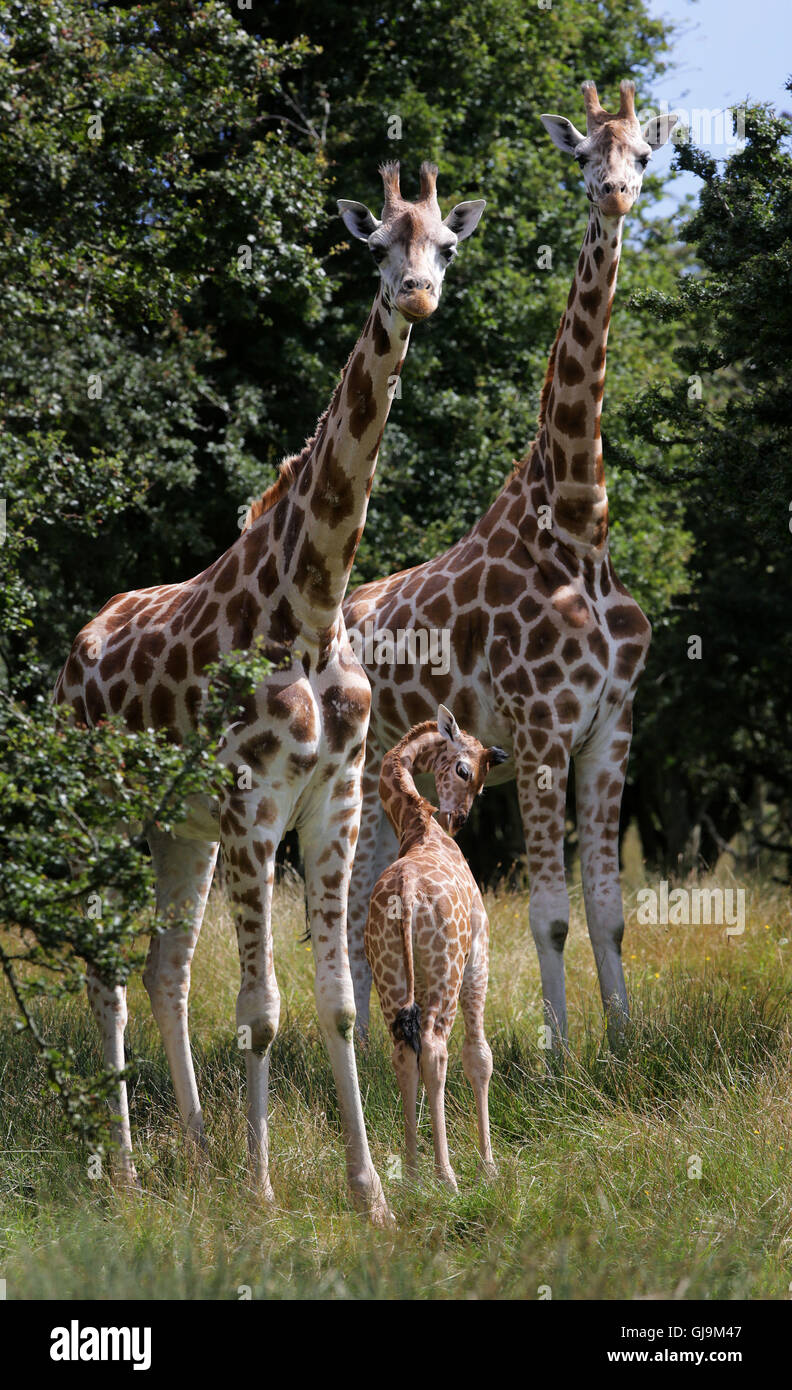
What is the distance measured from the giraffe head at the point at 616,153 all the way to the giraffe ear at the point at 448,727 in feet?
9.10

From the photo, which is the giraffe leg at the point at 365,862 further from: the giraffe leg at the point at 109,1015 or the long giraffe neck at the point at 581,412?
the giraffe leg at the point at 109,1015

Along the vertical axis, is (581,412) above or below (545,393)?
below

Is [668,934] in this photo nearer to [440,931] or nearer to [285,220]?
[440,931]

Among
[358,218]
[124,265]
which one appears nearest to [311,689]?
[358,218]

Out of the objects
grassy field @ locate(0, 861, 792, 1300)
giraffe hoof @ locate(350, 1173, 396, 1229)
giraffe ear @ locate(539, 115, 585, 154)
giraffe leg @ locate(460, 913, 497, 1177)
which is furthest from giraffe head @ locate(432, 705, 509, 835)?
giraffe ear @ locate(539, 115, 585, 154)

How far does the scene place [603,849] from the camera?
7.80 m

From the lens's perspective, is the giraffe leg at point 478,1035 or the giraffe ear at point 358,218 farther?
the giraffe leg at point 478,1035

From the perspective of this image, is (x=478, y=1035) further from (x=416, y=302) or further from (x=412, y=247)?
(x=412, y=247)

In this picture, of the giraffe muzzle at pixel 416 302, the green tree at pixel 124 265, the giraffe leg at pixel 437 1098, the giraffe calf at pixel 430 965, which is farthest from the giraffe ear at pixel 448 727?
the green tree at pixel 124 265

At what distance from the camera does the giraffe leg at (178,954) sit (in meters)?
6.52

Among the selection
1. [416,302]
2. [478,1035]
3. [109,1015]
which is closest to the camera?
[416,302]

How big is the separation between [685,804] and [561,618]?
1465 cm

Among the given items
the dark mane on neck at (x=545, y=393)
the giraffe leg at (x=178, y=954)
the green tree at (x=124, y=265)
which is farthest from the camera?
the green tree at (x=124, y=265)

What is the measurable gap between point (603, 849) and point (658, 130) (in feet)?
12.9
